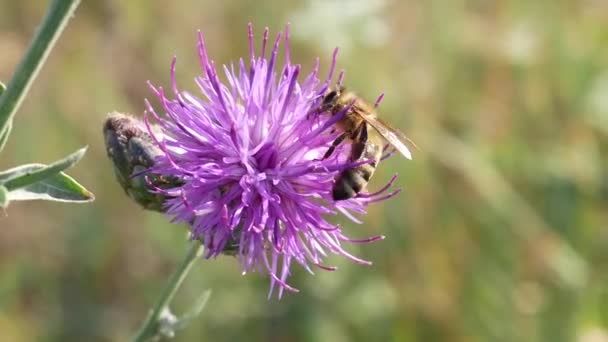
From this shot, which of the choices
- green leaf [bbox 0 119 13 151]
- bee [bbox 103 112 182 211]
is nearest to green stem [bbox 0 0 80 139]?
green leaf [bbox 0 119 13 151]

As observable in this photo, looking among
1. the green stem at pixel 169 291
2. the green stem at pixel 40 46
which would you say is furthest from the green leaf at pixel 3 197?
the green stem at pixel 169 291

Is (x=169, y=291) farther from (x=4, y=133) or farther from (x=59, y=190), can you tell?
(x=4, y=133)

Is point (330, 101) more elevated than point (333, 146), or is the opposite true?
point (330, 101)

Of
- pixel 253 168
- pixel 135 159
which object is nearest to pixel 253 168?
pixel 253 168

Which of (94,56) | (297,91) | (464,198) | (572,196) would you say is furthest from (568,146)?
(297,91)

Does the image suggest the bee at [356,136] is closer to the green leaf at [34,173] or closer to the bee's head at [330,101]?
the bee's head at [330,101]

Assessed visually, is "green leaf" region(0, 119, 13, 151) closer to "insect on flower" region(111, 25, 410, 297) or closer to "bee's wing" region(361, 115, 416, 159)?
"insect on flower" region(111, 25, 410, 297)
